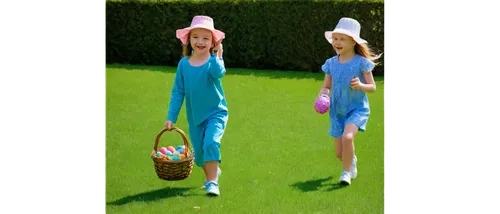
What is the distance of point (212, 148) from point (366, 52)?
48.7 inches

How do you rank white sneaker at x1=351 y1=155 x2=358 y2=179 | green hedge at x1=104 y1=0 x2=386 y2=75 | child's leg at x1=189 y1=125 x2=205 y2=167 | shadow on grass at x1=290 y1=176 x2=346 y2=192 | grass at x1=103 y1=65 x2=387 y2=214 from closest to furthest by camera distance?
grass at x1=103 y1=65 x2=387 y2=214
shadow on grass at x1=290 y1=176 x2=346 y2=192
white sneaker at x1=351 y1=155 x2=358 y2=179
child's leg at x1=189 y1=125 x2=205 y2=167
green hedge at x1=104 y1=0 x2=386 y2=75

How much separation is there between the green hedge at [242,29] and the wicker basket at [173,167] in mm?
809

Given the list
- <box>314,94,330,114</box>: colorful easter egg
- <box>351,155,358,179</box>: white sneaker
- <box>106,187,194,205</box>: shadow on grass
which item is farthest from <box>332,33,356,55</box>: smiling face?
<box>106,187,194,205</box>: shadow on grass

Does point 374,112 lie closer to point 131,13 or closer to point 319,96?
point 319,96

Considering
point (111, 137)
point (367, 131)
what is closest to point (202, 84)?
point (111, 137)

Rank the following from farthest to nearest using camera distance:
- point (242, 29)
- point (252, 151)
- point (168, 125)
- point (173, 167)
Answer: point (242, 29) < point (252, 151) < point (168, 125) < point (173, 167)

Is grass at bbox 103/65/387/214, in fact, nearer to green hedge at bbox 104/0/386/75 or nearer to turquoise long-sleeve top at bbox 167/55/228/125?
green hedge at bbox 104/0/386/75

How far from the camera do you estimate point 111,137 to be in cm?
562

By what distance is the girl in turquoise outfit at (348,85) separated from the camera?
535 cm

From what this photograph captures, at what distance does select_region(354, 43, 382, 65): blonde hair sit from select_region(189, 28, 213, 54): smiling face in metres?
1.00

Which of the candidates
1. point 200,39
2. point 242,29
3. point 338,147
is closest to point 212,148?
point 200,39

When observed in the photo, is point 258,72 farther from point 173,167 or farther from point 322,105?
point 173,167

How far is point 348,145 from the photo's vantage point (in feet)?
18.0

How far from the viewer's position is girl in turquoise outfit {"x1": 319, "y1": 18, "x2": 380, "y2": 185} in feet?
17.6
